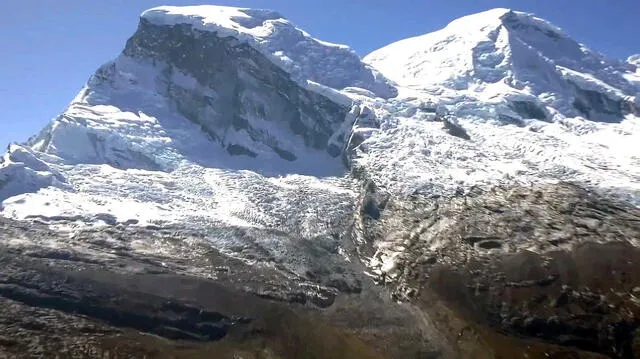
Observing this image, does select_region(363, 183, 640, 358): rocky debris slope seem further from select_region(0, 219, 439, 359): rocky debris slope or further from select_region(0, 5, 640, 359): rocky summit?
select_region(0, 219, 439, 359): rocky debris slope

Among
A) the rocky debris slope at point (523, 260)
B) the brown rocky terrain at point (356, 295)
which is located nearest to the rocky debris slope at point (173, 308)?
the brown rocky terrain at point (356, 295)

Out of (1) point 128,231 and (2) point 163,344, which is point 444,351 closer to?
(2) point 163,344

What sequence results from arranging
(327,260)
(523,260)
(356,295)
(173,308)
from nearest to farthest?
1. (173,308)
2. (356,295)
3. (523,260)
4. (327,260)

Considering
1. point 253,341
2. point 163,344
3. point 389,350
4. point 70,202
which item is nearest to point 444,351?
point 389,350

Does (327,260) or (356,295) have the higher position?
(327,260)

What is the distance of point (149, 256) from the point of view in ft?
456

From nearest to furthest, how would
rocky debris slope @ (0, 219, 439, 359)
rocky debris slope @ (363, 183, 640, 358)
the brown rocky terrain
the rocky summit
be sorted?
rocky debris slope @ (0, 219, 439, 359)
the brown rocky terrain
the rocky summit
rocky debris slope @ (363, 183, 640, 358)

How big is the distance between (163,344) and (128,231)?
4911cm

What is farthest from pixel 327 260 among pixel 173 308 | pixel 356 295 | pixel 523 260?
pixel 523 260

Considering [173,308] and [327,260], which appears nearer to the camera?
[173,308]

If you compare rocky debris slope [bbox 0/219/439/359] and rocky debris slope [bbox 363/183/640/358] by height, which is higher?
rocky debris slope [bbox 363/183/640/358]

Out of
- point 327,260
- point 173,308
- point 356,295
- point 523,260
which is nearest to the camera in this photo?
point 173,308

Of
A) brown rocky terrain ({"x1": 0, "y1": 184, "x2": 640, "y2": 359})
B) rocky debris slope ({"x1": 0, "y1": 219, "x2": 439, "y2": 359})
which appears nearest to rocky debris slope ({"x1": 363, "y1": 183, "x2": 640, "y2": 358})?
brown rocky terrain ({"x1": 0, "y1": 184, "x2": 640, "y2": 359})

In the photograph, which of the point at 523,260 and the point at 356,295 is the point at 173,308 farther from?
the point at 523,260
